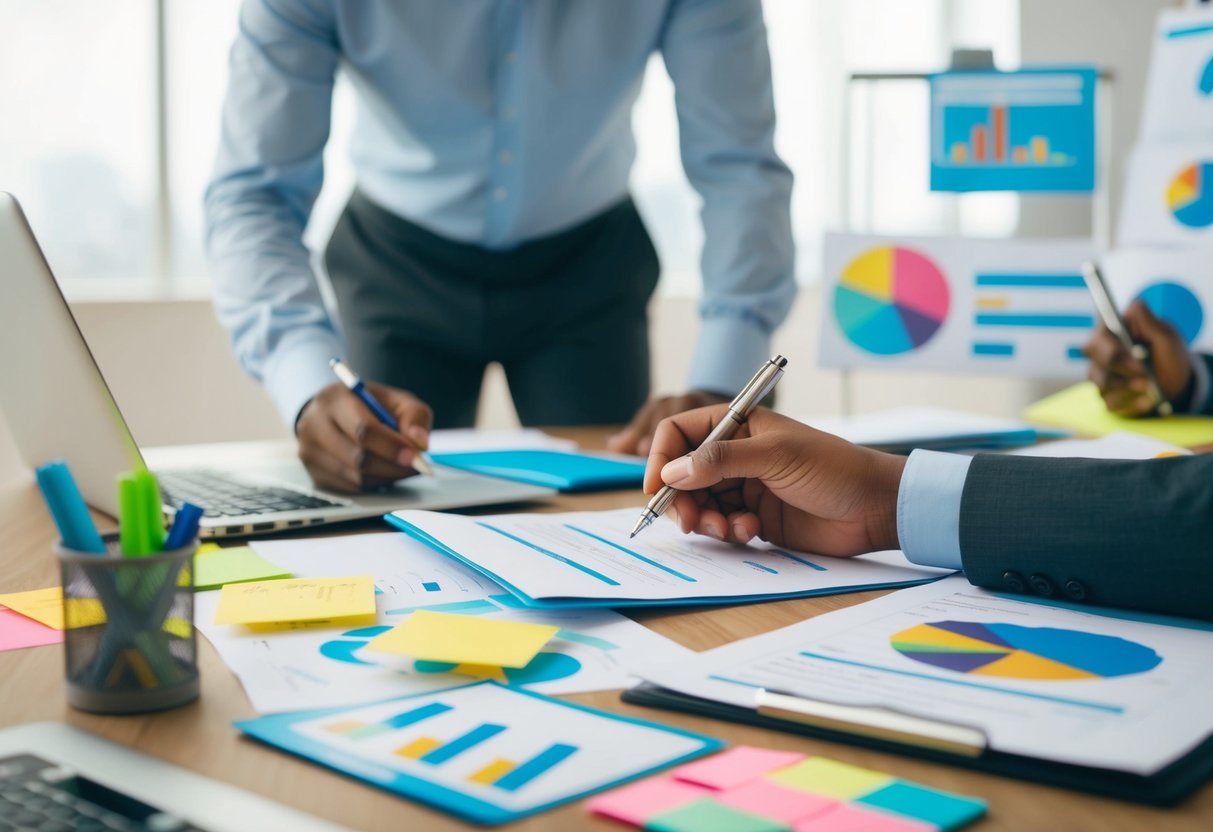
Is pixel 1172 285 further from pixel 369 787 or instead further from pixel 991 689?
pixel 369 787

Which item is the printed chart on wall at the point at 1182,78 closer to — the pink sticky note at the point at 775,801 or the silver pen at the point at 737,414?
the silver pen at the point at 737,414

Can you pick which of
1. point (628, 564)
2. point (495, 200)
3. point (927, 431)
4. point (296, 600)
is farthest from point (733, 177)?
point (296, 600)

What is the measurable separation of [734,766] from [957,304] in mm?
2276

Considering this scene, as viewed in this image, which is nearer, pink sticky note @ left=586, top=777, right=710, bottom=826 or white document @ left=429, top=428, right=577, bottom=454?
pink sticky note @ left=586, top=777, right=710, bottom=826

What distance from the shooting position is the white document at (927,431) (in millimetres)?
1484

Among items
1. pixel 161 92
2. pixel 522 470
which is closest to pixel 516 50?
pixel 522 470

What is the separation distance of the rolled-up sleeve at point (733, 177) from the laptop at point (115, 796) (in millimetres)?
1257

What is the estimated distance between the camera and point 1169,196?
3018mm

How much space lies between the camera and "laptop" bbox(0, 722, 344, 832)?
0.45 metres

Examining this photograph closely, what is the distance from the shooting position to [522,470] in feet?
4.42

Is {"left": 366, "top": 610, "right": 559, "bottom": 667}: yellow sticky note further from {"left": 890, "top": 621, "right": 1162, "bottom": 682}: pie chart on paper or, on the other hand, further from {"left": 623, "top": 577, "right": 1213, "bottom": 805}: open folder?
{"left": 890, "top": 621, "right": 1162, "bottom": 682}: pie chart on paper

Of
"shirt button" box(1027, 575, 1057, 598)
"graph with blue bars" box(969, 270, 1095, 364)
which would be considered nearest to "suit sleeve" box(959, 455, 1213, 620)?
"shirt button" box(1027, 575, 1057, 598)

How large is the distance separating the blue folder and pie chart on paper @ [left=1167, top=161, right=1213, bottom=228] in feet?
7.21

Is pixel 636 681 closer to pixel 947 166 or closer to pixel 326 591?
pixel 326 591
